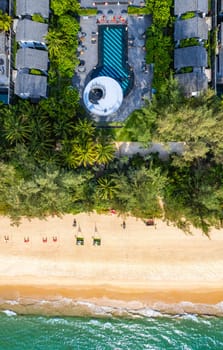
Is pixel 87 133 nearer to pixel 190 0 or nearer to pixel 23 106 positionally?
pixel 23 106

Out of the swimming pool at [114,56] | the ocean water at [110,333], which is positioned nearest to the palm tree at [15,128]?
the swimming pool at [114,56]

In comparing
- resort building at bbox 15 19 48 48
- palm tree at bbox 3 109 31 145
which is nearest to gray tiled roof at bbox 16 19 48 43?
resort building at bbox 15 19 48 48

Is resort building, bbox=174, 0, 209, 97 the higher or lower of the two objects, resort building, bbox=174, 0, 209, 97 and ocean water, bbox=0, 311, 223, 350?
the higher

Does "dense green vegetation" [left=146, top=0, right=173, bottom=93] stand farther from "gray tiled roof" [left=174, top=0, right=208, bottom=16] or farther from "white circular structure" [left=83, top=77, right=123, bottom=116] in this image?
"white circular structure" [left=83, top=77, right=123, bottom=116]

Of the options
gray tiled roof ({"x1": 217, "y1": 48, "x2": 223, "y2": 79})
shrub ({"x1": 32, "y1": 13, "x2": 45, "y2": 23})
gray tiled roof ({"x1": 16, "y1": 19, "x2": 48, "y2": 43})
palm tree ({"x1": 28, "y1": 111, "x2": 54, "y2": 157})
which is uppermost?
shrub ({"x1": 32, "y1": 13, "x2": 45, "y2": 23})

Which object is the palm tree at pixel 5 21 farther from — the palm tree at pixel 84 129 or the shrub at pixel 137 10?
the shrub at pixel 137 10

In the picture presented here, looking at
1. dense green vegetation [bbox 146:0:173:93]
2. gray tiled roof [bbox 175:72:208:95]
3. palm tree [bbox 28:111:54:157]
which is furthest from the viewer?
dense green vegetation [bbox 146:0:173:93]
